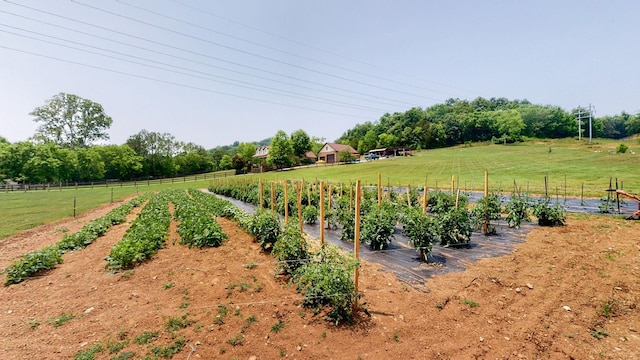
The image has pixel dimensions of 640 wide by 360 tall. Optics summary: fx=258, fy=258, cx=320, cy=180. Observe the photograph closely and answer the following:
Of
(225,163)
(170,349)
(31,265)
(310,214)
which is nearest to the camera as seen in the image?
(170,349)

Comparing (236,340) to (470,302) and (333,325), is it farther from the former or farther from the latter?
(470,302)

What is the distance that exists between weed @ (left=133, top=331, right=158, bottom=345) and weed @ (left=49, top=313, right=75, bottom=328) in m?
1.75

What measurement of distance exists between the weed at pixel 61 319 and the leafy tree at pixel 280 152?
61.7 m

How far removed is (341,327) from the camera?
14.0 ft

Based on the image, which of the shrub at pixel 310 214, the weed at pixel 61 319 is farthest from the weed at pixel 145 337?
the shrub at pixel 310 214

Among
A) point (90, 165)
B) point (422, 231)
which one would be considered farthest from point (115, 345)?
point (90, 165)

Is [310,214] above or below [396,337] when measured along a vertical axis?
above

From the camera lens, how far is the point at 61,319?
185 inches

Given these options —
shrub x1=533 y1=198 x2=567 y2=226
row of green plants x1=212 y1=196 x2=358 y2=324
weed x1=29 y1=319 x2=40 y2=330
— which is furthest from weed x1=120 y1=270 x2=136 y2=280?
shrub x1=533 y1=198 x2=567 y2=226

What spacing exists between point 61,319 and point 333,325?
16.2 ft

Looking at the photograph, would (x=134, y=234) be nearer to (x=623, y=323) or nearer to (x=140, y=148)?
(x=623, y=323)

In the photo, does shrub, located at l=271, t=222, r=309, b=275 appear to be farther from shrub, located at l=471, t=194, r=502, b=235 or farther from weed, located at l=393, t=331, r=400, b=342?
shrub, located at l=471, t=194, r=502, b=235

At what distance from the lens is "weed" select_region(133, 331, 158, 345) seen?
13.3ft

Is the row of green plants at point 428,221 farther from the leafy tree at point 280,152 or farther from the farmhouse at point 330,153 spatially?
the farmhouse at point 330,153
